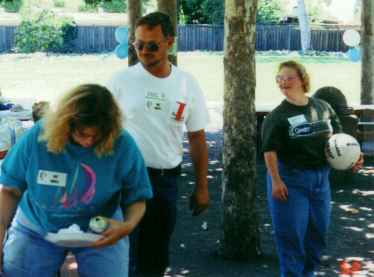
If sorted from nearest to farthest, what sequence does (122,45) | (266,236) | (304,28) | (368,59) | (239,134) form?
(239,134) → (266,236) → (368,59) → (122,45) → (304,28)

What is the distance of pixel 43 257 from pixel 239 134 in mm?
3154

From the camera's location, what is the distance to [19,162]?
3070 mm

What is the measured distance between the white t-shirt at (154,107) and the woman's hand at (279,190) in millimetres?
911

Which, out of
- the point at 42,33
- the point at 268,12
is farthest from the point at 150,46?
the point at 268,12

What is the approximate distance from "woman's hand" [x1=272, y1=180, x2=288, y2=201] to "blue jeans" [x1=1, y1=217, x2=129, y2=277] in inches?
71.0

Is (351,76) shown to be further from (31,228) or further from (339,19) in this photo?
(339,19)

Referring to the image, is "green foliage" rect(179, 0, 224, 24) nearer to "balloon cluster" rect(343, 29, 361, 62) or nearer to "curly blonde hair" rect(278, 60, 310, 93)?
"balloon cluster" rect(343, 29, 361, 62)

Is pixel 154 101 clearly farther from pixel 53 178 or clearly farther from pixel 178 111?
pixel 53 178

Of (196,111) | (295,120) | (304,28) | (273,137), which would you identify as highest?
(304,28)

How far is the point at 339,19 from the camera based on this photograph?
235ft

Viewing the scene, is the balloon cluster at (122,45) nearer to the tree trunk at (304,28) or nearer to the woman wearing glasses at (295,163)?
the woman wearing glasses at (295,163)

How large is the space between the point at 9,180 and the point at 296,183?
89.5 inches

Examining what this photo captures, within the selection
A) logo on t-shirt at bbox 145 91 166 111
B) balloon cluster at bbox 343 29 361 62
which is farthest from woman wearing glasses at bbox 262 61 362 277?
balloon cluster at bbox 343 29 361 62

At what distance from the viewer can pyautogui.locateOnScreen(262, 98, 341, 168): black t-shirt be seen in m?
4.76
